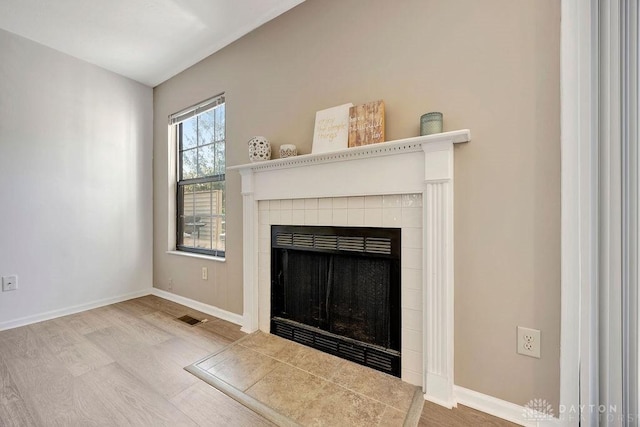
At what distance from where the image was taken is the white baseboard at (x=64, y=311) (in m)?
2.34

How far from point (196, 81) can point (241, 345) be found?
259 centimetres

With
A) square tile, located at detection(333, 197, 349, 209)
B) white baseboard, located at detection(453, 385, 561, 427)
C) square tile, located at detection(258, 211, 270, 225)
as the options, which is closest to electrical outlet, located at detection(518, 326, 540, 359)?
white baseboard, located at detection(453, 385, 561, 427)

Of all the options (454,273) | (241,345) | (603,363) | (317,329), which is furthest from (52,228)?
A: (603,363)

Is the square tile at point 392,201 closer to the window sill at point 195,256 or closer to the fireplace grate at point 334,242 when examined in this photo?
the fireplace grate at point 334,242

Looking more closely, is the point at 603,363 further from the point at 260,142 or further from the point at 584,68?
the point at 260,142

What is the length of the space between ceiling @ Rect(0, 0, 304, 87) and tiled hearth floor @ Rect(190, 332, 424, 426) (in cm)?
255

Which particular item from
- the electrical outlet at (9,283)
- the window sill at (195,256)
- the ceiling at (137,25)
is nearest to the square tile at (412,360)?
the window sill at (195,256)

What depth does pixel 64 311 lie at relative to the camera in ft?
8.61

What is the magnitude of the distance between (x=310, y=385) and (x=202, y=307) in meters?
1.62

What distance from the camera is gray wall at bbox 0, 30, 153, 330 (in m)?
2.37

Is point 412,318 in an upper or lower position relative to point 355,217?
lower

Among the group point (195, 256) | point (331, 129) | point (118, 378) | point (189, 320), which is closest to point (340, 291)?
point (331, 129)

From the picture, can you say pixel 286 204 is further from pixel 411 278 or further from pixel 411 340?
pixel 411 340

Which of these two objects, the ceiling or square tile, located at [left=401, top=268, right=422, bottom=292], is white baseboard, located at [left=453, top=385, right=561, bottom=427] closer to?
square tile, located at [left=401, top=268, right=422, bottom=292]
